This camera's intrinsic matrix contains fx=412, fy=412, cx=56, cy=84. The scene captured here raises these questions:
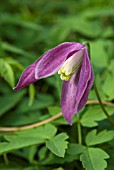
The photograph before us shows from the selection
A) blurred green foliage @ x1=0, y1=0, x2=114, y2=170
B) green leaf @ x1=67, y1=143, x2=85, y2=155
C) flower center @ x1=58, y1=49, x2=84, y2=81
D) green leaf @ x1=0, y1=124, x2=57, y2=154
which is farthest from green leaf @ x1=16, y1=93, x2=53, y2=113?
flower center @ x1=58, y1=49, x2=84, y2=81

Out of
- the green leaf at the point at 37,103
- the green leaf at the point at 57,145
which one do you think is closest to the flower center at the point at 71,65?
the green leaf at the point at 57,145

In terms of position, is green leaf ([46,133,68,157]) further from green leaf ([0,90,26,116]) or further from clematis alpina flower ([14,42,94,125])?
green leaf ([0,90,26,116])

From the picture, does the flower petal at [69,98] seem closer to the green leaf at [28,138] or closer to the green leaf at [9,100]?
the green leaf at [28,138]

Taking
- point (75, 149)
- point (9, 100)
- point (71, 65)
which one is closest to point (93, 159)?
point (75, 149)

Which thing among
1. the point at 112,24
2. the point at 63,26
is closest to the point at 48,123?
the point at 63,26

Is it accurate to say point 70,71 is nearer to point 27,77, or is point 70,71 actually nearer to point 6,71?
point 27,77

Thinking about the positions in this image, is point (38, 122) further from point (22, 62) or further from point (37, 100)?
point (22, 62)
